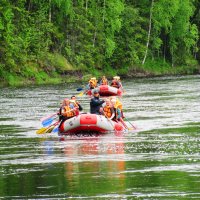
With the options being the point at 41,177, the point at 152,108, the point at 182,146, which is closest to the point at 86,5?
the point at 152,108

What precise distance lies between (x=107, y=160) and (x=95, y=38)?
6189cm

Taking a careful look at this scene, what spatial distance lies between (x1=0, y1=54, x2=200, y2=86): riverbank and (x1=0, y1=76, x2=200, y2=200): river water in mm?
28709

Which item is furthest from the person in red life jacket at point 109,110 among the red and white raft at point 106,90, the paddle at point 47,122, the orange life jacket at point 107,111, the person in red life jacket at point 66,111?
the red and white raft at point 106,90

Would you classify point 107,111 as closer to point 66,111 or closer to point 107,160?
point 66,111

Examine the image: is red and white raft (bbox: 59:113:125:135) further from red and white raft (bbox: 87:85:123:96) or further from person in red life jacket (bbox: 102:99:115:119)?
red and white raft (bbox: 87:85:123:96)

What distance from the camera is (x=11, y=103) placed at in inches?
1761

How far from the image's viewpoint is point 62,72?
7388 centimetres

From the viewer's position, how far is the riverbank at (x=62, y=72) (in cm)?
6731

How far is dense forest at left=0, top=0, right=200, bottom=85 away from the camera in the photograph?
68750mm

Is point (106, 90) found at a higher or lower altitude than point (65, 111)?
lower

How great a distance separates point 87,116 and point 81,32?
4957 centimetres

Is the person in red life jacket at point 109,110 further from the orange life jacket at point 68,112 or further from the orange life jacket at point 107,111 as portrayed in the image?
the orange life jacket at point 68,112

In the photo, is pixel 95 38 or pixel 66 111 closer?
pixel 66 111

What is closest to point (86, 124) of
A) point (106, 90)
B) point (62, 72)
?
point (106, 90)
